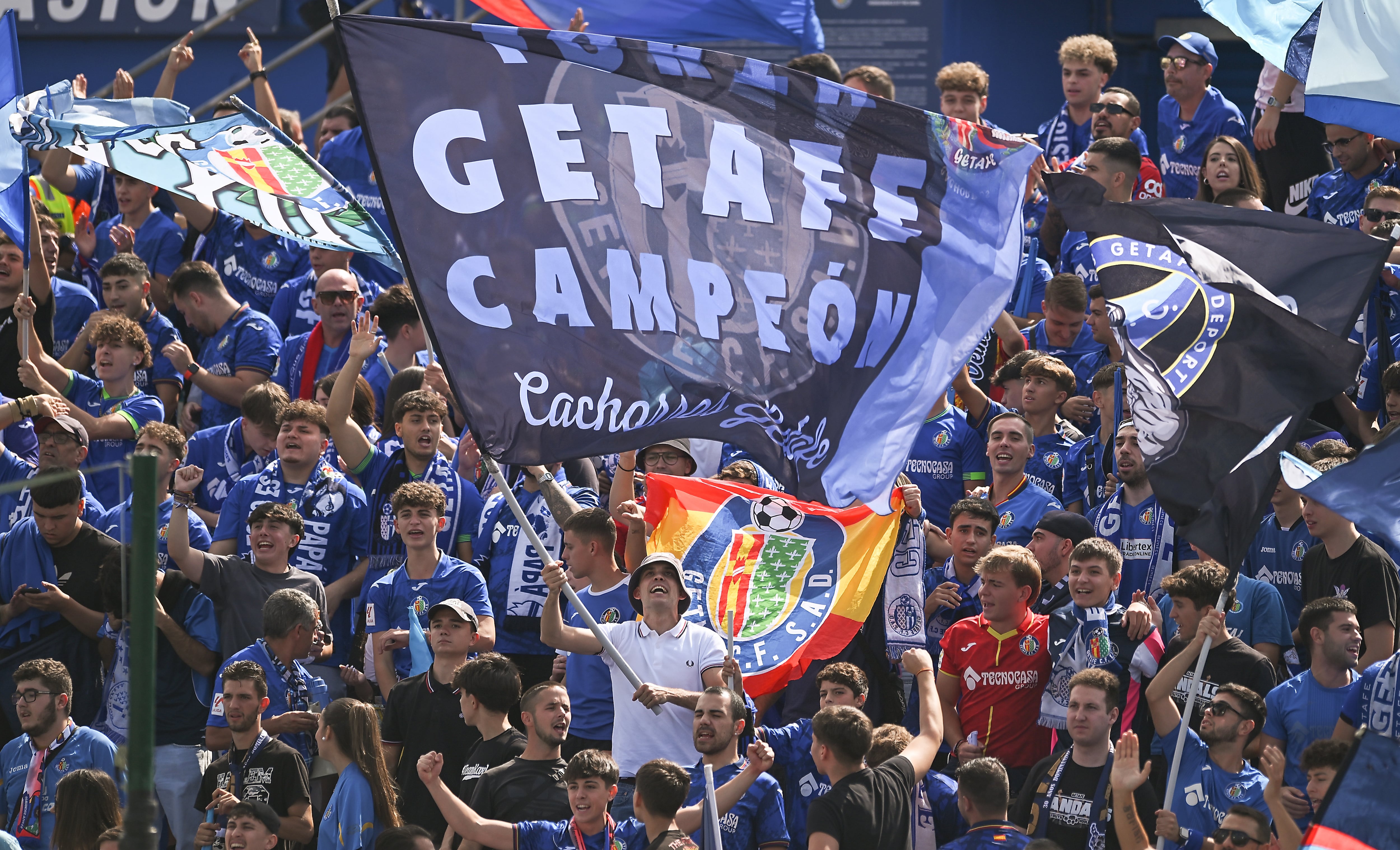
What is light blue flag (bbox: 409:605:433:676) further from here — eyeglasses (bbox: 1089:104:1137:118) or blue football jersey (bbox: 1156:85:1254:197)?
blue football jersey (bbox: 1156:85:1254:197)

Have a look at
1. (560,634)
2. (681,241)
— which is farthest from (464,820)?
(681,241)

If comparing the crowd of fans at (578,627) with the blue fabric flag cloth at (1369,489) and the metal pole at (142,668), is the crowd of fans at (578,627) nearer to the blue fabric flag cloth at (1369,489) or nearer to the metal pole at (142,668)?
the blue fabric flag cloth at (1369,489)

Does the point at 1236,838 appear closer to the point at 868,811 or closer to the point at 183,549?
the point at 868,811

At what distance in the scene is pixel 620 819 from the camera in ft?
26.4

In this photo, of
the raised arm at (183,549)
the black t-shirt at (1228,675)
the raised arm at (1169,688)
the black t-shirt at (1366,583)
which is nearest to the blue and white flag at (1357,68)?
the black t-shirt at (1366,583)

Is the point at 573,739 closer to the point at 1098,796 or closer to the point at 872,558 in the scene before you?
the point at 872,558

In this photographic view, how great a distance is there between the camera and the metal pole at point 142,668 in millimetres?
4039

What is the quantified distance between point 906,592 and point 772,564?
2.76 ft

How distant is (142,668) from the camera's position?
4141 mm

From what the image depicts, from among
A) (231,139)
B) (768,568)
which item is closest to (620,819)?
(768,568)

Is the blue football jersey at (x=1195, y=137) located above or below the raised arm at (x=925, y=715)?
above

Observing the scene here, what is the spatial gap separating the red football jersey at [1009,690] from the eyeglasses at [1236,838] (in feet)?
4.97

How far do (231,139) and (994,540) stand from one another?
4.52 meters

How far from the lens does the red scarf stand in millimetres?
11594
